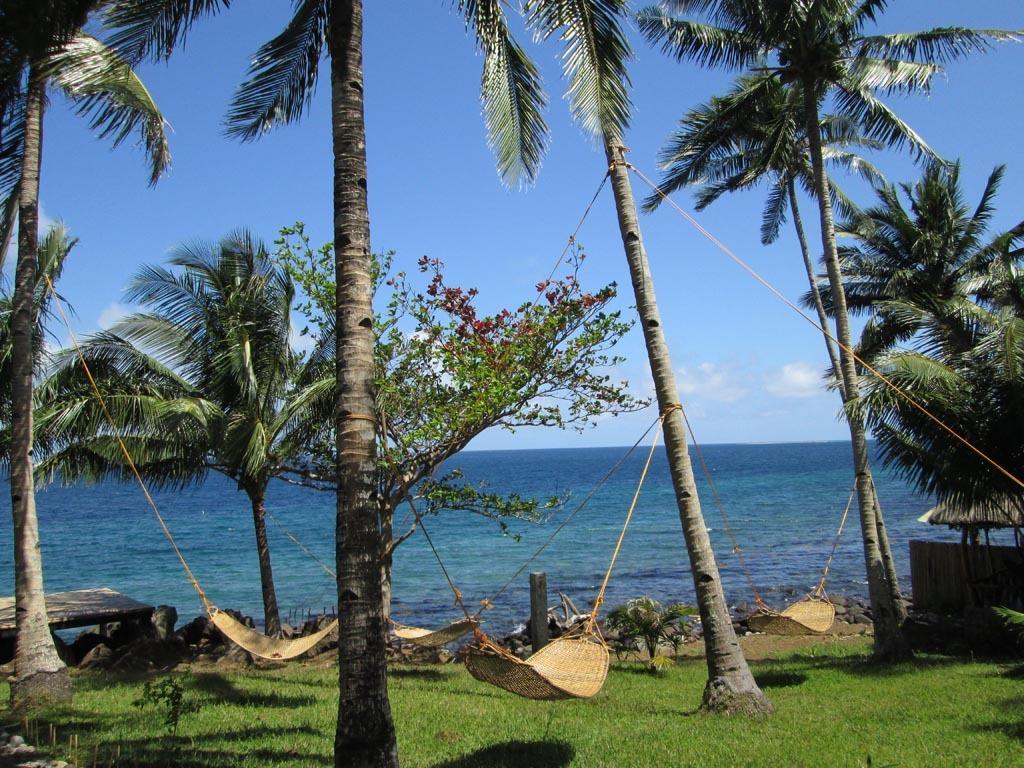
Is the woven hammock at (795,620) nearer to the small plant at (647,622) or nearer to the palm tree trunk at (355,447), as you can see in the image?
the small plant at (647,622)

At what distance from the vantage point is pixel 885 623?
9867 mm

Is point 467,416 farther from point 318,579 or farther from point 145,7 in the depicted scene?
point 318,579

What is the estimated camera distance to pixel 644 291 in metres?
7.18

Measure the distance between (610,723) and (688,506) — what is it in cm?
185

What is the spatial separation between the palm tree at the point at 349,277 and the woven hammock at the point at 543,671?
1.11 meters

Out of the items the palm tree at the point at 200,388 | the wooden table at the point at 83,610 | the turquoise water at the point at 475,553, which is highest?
the palm tree at the point at 200,388

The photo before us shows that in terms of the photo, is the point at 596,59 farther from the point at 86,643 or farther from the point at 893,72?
the point at 86,643

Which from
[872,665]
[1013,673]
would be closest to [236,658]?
[872,665]

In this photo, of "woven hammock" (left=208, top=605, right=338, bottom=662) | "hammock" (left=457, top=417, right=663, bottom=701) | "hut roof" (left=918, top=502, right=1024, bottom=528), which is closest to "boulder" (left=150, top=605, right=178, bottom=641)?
"woven hammock" (left=208, top=605, right=338, bottom=662)

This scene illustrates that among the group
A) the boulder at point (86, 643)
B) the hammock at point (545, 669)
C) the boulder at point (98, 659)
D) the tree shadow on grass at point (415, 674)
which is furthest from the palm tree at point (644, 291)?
the boulder at point (86, 643)

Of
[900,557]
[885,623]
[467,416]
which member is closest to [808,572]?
[900,557]

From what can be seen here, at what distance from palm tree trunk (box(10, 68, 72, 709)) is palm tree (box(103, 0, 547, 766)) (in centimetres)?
210

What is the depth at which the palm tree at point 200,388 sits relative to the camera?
10.4 meters

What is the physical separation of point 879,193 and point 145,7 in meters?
14.1
